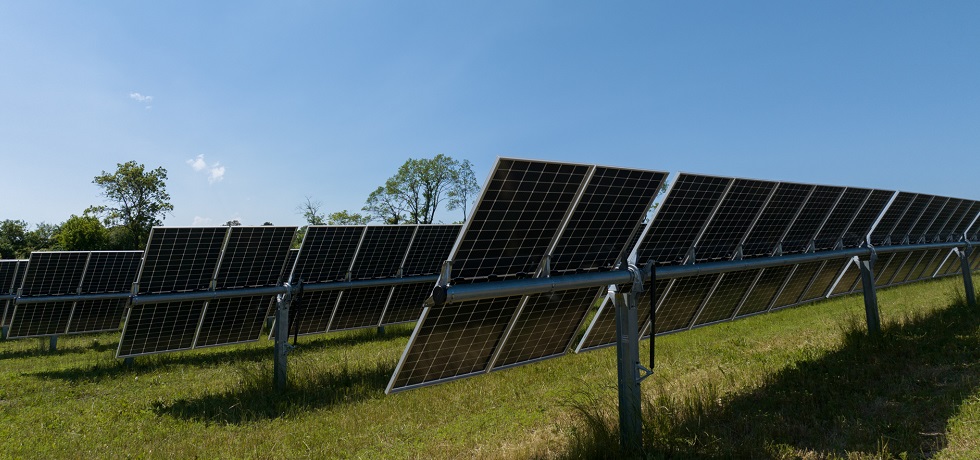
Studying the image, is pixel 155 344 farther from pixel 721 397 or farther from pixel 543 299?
pixel 721 397

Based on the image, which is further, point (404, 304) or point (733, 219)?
point (404, 304)

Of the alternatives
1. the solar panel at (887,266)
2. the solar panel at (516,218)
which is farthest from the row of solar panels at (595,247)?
the solar panel at (887,266)

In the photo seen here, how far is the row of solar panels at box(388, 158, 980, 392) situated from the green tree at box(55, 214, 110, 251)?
6827cm

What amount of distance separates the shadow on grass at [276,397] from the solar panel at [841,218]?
427 inches

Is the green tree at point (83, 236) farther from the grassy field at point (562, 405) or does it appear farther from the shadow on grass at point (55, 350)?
the grassy field at point (562, 405)

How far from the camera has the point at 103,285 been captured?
20719mm

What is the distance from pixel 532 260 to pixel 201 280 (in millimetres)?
9885

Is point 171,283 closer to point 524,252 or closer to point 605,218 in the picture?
point 524,252

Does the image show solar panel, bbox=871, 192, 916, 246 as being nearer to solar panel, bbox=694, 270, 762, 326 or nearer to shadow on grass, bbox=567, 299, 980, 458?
shadow on grass, bbox=567, 299, 980, 458

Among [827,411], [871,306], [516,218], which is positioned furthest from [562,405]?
[871,306]

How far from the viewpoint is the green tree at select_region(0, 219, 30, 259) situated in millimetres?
78250

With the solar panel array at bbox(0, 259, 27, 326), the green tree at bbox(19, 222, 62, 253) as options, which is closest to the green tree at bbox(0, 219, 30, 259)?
the green tree at bbox(19, 222, 62, 253)

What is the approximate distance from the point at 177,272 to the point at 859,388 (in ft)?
48.1

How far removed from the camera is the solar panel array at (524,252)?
6441 millimetres
